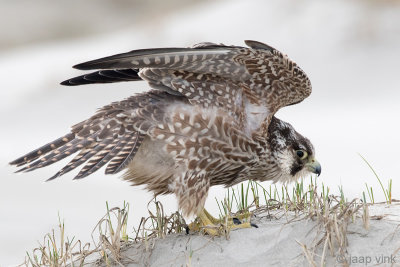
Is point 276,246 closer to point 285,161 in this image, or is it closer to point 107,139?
point 285,161

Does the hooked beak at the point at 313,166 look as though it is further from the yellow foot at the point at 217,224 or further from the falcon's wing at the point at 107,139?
the falcon's wing at the point at 107,139

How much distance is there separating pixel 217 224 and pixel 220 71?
1.16 m

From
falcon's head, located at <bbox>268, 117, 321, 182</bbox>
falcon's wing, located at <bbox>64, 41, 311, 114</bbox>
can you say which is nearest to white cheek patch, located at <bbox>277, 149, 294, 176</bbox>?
falcon's head, located at <bbox>268, 117, 321, 182</bbox>

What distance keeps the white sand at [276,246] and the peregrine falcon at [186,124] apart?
1.22 feet

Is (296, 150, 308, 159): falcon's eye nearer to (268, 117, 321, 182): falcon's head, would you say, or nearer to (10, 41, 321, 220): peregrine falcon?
(268, 117, 321, 182): falcon's head

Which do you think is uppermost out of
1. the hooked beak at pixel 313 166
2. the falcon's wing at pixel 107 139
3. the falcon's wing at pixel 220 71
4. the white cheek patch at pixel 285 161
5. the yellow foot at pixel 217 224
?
the falcon's wing at pixel 220 71

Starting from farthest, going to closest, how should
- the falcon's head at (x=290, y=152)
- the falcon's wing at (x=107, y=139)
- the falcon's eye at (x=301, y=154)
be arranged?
the falcon's eye at (x=301, y=154)
the falcon's head at (x=290, y=152)
the falcon's wing at (x=107, y=139)

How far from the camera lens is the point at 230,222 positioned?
196 inches

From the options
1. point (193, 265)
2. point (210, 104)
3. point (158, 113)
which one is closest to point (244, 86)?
point (210, 104)

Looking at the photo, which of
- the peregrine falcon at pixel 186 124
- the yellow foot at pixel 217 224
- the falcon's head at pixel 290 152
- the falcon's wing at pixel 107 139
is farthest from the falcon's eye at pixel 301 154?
the falcon's wing at pixel 107 139

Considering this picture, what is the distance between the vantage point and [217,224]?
519cm

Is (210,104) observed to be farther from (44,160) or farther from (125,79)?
(44,160)

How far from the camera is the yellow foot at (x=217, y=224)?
486 cm

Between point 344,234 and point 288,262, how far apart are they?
0.40m
